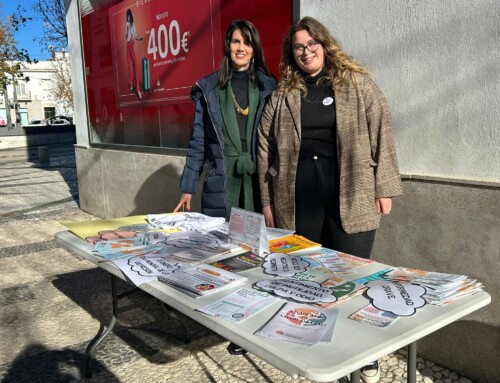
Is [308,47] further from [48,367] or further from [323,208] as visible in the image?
[48,367]

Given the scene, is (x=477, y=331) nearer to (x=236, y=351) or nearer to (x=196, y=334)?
(x=236, y=351)

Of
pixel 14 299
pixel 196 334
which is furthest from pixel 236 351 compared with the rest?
pixel 14 299

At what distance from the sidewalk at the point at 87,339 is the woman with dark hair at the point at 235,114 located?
92cm

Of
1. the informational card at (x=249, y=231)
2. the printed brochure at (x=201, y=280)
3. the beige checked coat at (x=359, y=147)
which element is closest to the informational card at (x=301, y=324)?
the printed brochure at (x=201, y=280)

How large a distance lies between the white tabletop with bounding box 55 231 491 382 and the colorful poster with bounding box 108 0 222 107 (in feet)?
11.8

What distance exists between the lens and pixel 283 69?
2408 mm

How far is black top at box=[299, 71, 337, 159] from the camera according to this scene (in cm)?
227

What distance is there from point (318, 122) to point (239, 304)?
114 centimetres

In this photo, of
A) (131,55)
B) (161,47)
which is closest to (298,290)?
(161,47)

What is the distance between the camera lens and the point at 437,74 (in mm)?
2660

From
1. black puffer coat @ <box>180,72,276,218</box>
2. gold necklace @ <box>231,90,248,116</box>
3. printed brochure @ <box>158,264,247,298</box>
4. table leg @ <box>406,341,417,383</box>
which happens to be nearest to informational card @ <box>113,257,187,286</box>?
printed brochure @ <box>158,264,247,298</box>

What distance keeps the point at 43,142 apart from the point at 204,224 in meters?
25.8

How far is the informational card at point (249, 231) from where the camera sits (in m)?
1.88

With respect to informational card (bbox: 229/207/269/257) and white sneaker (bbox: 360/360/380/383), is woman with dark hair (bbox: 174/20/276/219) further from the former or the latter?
white sneaker (bbox: 360/360/380/383)
